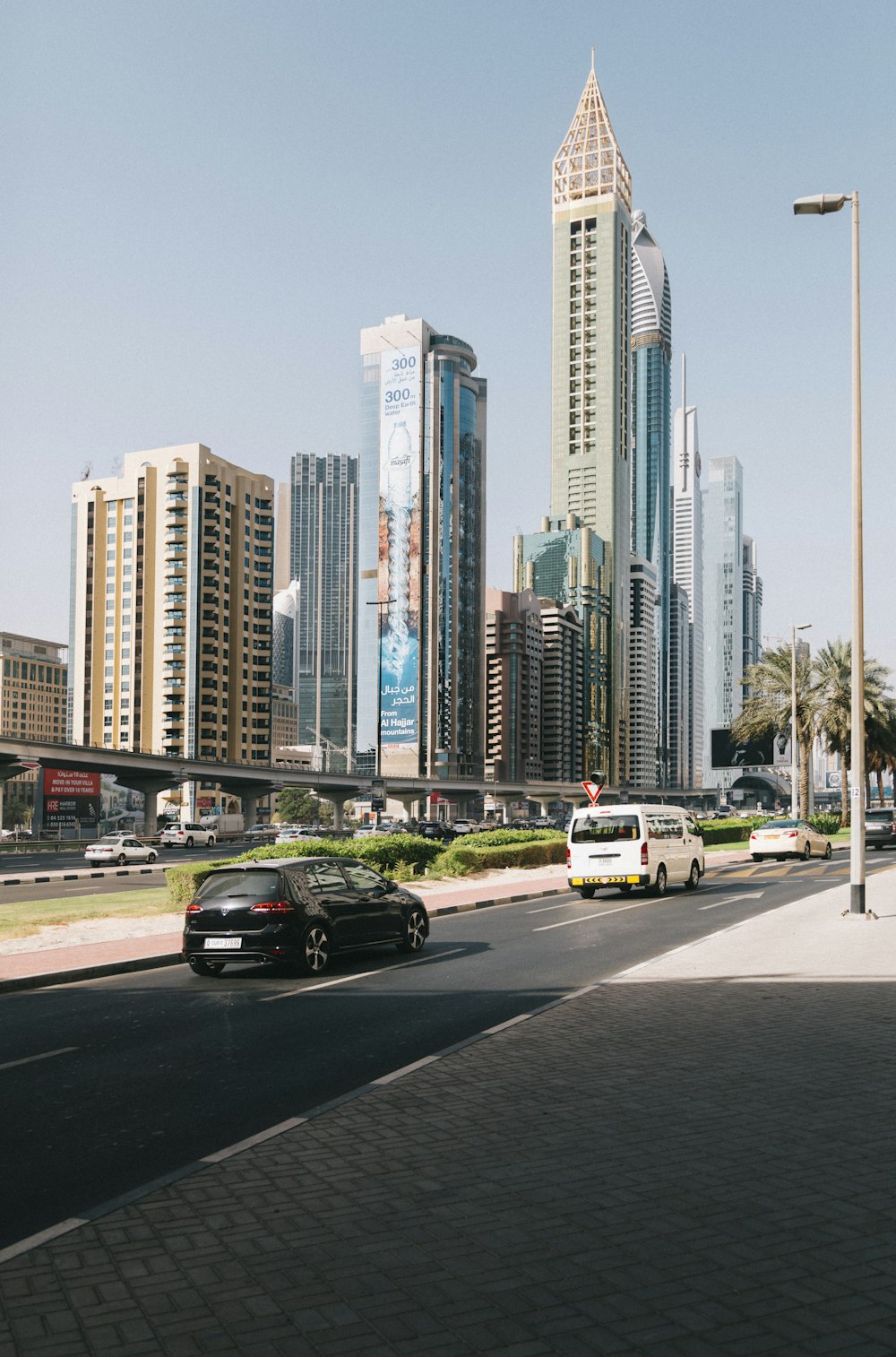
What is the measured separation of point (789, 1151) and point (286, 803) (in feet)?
575

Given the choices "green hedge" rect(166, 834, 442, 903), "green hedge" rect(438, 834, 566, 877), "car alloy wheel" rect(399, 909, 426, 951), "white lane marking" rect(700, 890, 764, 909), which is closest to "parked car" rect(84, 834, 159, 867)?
"green hedge" rect(438, 834, 566, 877)

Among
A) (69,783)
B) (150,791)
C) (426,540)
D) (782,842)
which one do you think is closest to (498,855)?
(782,842)

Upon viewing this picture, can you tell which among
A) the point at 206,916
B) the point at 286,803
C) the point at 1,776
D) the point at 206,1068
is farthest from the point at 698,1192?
the point at 286,803

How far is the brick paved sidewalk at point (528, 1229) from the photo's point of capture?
406 centimetres

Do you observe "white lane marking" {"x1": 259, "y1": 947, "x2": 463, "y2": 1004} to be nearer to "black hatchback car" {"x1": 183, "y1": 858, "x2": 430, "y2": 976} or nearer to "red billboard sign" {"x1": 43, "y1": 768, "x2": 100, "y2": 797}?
"black hatchback car" {"x1": 183, "y1": 858, "x2": 430, "y2": 976}

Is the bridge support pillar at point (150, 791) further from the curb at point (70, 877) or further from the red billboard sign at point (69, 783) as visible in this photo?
the curb at point (70, 877)

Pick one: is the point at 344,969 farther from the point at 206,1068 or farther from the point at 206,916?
the point at 206,1068

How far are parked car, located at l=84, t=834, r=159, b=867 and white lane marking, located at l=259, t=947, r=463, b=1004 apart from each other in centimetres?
3557

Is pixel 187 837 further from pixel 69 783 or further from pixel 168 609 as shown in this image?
pixel 168 609

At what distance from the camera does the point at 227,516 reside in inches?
6324

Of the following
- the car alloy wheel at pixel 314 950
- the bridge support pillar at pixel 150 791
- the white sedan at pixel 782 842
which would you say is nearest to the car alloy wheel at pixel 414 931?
the car alloy wheel at pixel 314 950

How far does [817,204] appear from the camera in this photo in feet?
60.3

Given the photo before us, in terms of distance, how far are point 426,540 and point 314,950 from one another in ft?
548

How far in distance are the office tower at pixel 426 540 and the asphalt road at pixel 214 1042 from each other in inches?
6098
